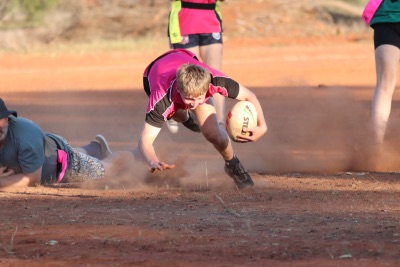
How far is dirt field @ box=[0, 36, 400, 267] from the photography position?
18.4 ft

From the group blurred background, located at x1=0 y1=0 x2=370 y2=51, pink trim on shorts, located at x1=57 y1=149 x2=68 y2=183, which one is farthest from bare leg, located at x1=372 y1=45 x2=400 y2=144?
blurred background, located at x1=0 y1=0 x2=370 y2=51

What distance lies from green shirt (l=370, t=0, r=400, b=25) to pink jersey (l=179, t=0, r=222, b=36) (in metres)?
2.49

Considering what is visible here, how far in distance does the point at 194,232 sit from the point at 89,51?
846 inches

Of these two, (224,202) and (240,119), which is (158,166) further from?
(240,119)

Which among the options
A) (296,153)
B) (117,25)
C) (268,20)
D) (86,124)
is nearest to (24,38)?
(117,25)

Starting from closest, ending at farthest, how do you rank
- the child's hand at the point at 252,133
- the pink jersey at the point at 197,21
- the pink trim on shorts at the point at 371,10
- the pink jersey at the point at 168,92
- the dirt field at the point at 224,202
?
the dirt field at the point at 224,202 < the pink jersey at the point at 168,92 < the child's hand at the point at 252,133 < the pink trim on shorts at the point at 371,10 < the pink jersey at the point at 197,21

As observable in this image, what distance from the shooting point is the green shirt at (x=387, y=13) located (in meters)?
8.91

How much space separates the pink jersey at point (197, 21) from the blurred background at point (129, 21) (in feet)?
62.5

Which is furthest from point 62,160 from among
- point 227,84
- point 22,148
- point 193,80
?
point 193,80

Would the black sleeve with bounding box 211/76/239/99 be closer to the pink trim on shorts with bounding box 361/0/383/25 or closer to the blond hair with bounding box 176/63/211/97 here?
the blond hair with bounding box 176/63/211/97

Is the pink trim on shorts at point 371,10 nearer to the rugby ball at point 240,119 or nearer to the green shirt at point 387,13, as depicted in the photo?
the green shirt at point 387,13

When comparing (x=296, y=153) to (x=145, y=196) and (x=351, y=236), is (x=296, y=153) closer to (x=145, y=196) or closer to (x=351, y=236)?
(x=145, y=196)

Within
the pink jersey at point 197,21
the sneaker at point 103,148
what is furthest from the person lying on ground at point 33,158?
the pink jersey at point 197,21

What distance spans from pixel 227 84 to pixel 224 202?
3.43 ft
